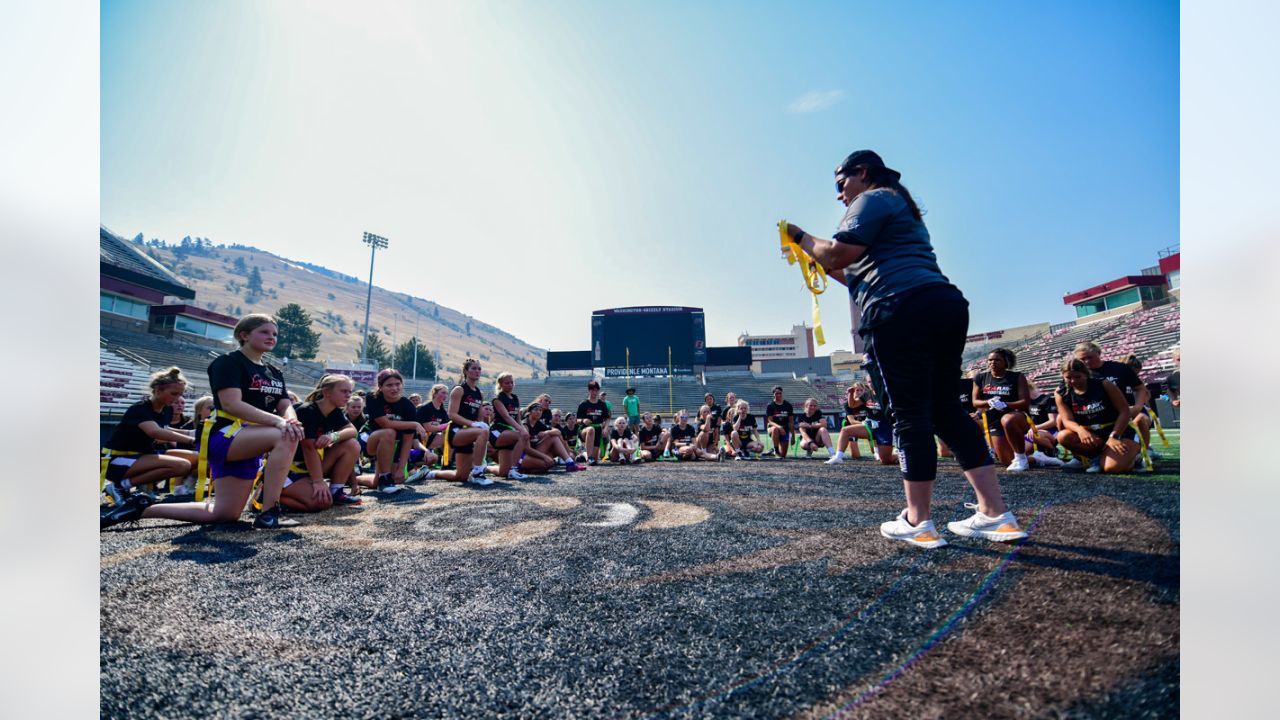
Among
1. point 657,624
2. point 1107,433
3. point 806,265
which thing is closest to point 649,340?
point 1107,433

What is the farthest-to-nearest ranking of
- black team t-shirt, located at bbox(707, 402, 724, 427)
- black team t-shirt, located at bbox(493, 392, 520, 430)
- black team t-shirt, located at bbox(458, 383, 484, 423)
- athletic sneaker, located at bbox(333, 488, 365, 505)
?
black team t-shirt, located at bbox(707, 402, 724, 427), black team t-shirt, located at bbox(493, 392, 520, 430), black team t-shirt, located at bbox(458, 383, 484, 423), athletic sneaker, located at bbox(333, 488, 365, 505)

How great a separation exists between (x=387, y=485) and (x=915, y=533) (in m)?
4.69

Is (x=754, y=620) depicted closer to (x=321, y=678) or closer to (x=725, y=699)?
(x=725, y=699)

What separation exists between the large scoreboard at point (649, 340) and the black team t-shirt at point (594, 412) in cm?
2707

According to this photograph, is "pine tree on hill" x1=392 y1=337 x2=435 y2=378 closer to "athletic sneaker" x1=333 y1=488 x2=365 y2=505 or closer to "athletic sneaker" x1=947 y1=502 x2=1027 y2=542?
"athletic sneaker" x1=333 y1=488 x2=365 y2=505

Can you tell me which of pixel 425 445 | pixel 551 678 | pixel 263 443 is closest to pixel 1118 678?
pixel 551 678

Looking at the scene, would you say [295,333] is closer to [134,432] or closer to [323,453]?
[134,432]

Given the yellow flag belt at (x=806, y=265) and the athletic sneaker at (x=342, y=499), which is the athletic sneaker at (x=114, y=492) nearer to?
the athletic sneaker at (x=342, y=499)

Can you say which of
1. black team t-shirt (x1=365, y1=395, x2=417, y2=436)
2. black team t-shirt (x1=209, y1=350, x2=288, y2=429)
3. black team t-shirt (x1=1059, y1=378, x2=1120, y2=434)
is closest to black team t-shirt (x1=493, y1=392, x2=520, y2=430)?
black team t-shirt (x1=365, y1=395, x2=417, y2=436)

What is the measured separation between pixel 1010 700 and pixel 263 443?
3.63 m

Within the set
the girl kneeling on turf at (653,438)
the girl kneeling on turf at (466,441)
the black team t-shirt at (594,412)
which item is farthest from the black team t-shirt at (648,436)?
the girl kneeling on turf at (466,441)

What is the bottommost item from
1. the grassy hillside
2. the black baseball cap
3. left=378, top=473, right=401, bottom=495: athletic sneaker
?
left=378, top=473, right=401, bottom=495: athletic sneaker

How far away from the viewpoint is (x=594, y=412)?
9.94 meters

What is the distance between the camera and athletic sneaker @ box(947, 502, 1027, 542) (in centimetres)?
192
